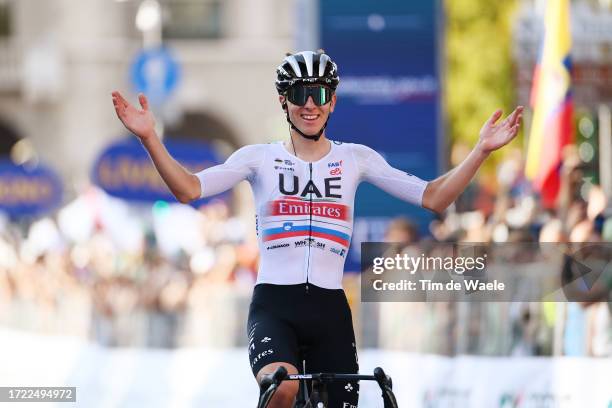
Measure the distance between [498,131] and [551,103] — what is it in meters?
7.71

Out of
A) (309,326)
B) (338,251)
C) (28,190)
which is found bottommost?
(309,326)

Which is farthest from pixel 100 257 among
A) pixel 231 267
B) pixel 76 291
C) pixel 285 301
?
pixel 285 301

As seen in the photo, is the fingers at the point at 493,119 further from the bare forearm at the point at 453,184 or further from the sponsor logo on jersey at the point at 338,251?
the sponsor logo on jersey at the point at 338,251

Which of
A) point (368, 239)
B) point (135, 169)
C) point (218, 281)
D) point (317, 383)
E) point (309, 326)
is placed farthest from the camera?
point (135, 169)

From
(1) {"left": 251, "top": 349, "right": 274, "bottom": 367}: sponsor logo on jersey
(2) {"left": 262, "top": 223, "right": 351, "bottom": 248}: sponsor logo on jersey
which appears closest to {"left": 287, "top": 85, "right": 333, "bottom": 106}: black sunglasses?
(2) {"left": 262, "top": 223, "right": 351, "bottom": 248}: sponsor logo on jersey

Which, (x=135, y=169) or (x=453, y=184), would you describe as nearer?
(x=453, y=184)

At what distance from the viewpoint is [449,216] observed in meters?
15.5

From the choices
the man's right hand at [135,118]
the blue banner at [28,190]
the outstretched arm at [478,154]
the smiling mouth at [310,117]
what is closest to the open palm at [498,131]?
the outstretched arm at [478,154]

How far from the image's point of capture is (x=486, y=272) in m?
10.5

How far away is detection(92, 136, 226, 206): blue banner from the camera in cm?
1972

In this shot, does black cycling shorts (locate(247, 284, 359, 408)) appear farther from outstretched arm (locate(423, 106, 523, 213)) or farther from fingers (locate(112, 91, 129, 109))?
fingers (locate(112, 91, 129, 109))

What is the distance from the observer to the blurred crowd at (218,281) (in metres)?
11.5

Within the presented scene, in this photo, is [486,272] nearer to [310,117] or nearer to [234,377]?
[234,377]

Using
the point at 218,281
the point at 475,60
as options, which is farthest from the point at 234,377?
the point at 475,60
